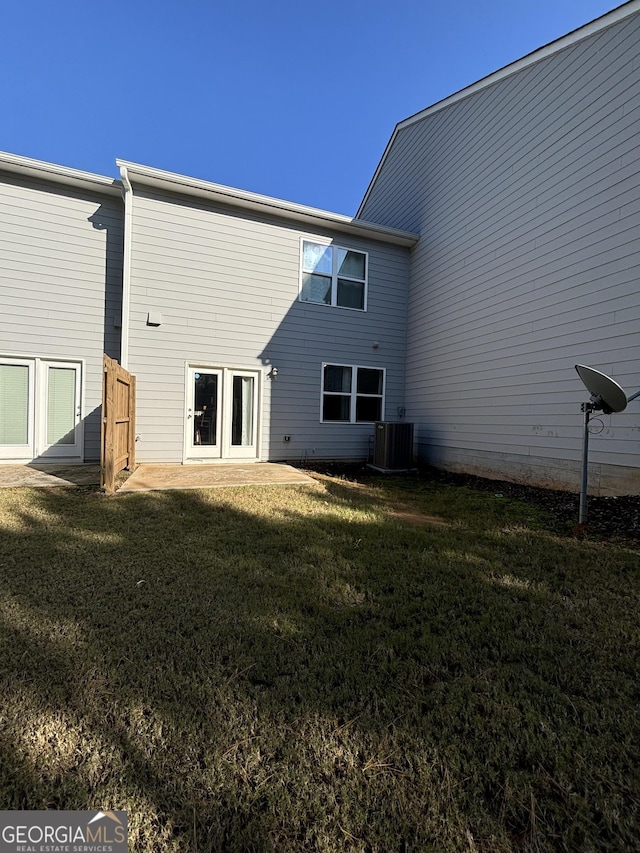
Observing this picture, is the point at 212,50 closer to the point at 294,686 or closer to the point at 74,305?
the point at 74,305

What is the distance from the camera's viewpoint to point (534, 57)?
6.24 metres

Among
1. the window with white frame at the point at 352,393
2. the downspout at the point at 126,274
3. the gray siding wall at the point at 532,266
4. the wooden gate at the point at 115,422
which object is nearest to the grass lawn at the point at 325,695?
the wooden gate at the point at 115,422

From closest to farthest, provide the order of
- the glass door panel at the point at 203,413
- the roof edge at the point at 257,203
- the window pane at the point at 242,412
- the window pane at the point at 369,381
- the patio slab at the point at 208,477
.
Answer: the patio slab at the point at 208,477
the roof edge at the point at 257,203
the glass door panel at the point at 203,413
the window pane at the point at 242,412
the window pane at the point at 369,381

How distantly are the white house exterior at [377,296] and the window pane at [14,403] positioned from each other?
4cm

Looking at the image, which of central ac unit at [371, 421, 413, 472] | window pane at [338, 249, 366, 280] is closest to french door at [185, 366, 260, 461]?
central ac unit at [371, 421, 413, 472]

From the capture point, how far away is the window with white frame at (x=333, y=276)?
8586mm

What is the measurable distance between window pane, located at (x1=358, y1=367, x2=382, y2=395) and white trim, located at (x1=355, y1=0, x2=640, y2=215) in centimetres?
589

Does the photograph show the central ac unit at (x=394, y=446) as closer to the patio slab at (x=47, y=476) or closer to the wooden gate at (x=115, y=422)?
the wooden gate at (x=115, y=422)

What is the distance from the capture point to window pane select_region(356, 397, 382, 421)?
9.17m

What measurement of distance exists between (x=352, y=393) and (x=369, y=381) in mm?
592

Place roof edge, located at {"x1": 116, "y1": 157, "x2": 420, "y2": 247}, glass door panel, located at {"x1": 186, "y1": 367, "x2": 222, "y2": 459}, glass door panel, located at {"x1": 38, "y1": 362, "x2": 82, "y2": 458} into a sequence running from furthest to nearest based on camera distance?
glass door panel, located at {"x1": 186, "y1": 367, "x2": 222, "y2": 459} → glass door panel, located at {"x1": 38, "y1": 362, "x2": 82, "y2": 458} → roof edge, located at {"x1": 116, "y1": 157, "x2": 420, "y2": 247}

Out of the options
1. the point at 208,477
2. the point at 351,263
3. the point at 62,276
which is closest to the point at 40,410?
the point at 62,276

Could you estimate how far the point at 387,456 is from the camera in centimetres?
799

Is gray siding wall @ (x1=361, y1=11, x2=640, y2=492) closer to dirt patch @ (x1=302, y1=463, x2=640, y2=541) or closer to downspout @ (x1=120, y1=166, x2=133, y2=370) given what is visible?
dirt patch @ (x1=302, y1=463, x2=640, y2=541)
